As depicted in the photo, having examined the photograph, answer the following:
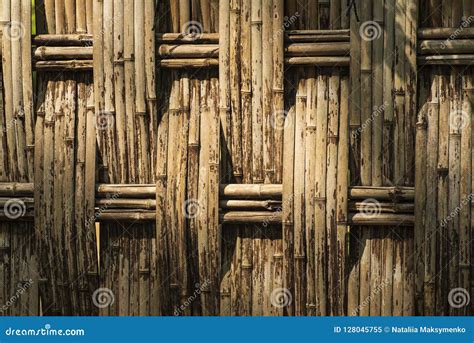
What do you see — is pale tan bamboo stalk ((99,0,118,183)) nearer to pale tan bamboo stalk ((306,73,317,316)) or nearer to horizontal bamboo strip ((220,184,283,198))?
horizontal bamboo strip ((220,184,283,198))

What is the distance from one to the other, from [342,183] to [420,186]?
38 cm

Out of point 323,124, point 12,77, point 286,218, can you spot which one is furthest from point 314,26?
point 12,77

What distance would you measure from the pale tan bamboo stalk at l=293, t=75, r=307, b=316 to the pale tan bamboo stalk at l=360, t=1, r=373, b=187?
0.97ft

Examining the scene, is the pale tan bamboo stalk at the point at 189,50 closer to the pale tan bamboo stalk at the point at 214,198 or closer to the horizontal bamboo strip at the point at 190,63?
the horizontal bamboo strip at the point at 190,63

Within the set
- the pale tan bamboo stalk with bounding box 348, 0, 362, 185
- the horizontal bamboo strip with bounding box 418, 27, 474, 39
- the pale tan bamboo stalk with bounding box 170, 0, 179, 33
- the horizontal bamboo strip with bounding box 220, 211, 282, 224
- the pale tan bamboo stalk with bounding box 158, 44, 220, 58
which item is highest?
the pale tan bamboo stalk with bounding box 170, 0, 179, 33

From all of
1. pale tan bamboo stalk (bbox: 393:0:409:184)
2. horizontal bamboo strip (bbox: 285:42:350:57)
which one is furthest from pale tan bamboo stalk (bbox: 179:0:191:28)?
pale tan bamboo stalk (bbox: 393:0:409:184)

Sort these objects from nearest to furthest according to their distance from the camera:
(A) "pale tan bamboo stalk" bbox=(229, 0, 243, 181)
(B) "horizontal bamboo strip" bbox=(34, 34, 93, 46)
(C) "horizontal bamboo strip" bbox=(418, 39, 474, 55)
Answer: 1. (C) "horizontal bamboo strip" bbox=(418, 39, 474, 55)
2. (A) "pale tan bamboo stalk" bbox=(229, 0, 243, 181)
3. (B) "horizontal bamboo strip" bbox=(34, 34, 93, 46)

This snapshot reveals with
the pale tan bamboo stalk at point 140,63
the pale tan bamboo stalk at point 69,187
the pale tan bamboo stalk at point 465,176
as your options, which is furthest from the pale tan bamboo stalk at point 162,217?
the pale tan bamboo stalk at point 465,176

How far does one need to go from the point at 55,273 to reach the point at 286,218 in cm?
123

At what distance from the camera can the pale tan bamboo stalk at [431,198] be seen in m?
4.12

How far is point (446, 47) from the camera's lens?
13.4 feet

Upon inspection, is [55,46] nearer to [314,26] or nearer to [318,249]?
[314,26]

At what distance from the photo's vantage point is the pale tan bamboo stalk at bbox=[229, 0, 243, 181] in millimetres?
4176

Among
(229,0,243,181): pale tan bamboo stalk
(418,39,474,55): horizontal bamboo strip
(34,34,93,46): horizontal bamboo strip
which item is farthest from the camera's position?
(34,34,93,46): horizontal bamboo strip
